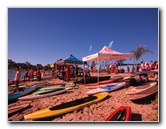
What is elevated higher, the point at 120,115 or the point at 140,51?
the point at 140,51

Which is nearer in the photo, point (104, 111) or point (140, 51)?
point (104, 111)

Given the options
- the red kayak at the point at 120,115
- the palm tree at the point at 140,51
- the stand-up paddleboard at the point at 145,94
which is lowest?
the red kayak at the point at 120,115

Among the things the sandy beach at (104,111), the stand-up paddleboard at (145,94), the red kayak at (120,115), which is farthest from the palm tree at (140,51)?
the red kayak at (120,115)

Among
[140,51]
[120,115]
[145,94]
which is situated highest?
[140,51]

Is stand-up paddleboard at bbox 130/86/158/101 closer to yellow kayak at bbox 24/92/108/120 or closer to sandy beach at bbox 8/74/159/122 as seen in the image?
sandy beach at bbox 8/74/159/122

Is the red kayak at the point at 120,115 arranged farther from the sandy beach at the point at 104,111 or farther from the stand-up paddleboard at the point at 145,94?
the stand-up paddleboard at the point at 145,94

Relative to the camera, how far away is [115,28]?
3.34 metres

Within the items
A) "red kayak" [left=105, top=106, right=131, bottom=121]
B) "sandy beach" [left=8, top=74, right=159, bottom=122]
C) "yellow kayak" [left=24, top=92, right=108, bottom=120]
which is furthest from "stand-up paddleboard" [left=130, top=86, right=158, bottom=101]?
"yellow kayak" [left=24, top=92, right=108, bottom=120]

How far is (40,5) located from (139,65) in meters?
2.87

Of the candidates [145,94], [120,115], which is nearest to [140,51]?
[145,94]

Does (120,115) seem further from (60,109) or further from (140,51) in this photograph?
(140,51)

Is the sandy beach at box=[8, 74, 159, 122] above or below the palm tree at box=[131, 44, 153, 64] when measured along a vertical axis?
below

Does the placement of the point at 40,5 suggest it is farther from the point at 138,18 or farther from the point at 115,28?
the point at 138,18

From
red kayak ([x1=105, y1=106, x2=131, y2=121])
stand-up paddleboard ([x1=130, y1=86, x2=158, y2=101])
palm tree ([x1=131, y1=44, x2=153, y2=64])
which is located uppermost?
palm tree ([x1=131, y1=44, x2=153, y2=64])
